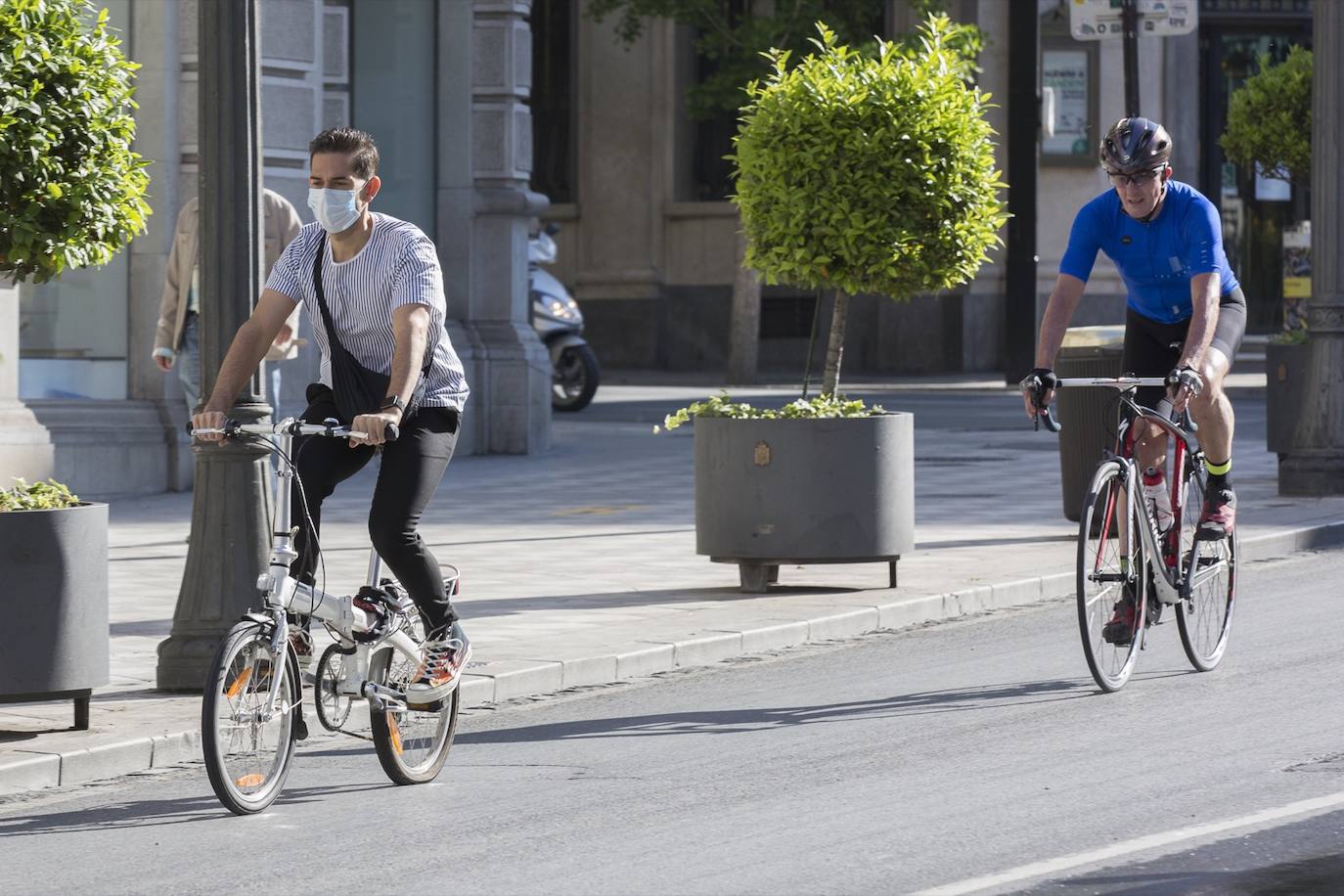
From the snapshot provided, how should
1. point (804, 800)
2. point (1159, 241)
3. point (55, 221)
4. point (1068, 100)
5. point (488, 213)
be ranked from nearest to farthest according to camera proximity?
point (804, 800) < point (55, 221) < point (1159, 241) < point (488, 213) < point (1068, 100)

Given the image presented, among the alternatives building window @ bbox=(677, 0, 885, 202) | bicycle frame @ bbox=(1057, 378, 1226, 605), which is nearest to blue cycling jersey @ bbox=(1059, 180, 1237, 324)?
bicycle frame @ bbox=(1057, 378, 1226, 605)

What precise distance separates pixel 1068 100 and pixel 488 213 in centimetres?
1484

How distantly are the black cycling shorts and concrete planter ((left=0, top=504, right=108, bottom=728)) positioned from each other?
11.9 feet

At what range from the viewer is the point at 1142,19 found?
20.0 meters

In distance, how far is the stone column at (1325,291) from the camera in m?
14.7

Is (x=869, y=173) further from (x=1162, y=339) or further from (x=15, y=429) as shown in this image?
(x=15, y=429)

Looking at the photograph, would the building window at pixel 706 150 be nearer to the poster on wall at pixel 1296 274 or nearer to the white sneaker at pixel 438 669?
the poster on wall at pixel 1296 274

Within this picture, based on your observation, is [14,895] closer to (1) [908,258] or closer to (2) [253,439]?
(2) [253,439]

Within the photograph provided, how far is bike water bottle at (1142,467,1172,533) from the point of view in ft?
27.5

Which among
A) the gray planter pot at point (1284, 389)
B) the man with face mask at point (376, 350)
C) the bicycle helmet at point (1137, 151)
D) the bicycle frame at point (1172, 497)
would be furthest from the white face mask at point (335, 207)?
the gray planter pot at point (1284, 389)

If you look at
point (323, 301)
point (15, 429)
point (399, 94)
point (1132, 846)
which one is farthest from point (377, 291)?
point (399, 94)

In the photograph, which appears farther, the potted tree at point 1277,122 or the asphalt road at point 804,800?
the potted tree at point 1277,122

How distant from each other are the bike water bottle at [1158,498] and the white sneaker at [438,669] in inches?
109

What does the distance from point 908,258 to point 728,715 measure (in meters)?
3.52
